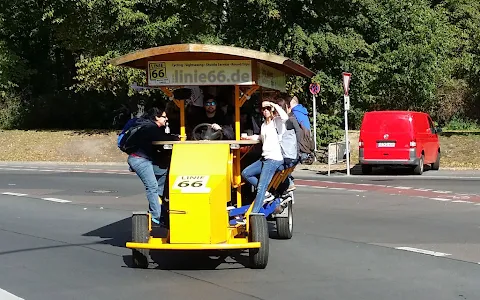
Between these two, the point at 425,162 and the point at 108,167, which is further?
the point at 108,167

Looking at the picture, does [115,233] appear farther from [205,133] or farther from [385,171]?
[385,171]


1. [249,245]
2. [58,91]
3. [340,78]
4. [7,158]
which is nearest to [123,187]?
[249,245]

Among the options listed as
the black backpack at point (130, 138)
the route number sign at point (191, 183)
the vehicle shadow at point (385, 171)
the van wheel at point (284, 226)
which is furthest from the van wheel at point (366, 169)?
the route number sign at point (191, 183)

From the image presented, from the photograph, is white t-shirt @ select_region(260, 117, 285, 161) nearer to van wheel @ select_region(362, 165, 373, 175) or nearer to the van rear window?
the van rear window

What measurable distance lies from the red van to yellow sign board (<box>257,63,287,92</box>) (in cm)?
1217

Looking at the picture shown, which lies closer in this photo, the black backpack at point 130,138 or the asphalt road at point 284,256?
the asphalt road at point 284,256

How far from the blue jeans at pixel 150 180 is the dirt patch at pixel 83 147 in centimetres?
1788

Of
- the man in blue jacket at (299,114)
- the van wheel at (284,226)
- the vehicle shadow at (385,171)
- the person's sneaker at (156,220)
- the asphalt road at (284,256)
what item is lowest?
the vehicle shadow at (385,171)

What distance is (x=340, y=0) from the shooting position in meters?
29.9

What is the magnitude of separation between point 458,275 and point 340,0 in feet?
75.0

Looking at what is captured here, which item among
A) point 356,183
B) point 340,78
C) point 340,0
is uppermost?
point 340,0

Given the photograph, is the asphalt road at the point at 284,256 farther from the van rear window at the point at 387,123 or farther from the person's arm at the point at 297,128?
the van rear window at the point at 387,123

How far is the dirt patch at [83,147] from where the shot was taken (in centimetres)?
2906

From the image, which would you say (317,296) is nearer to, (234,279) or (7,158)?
(234,279)
